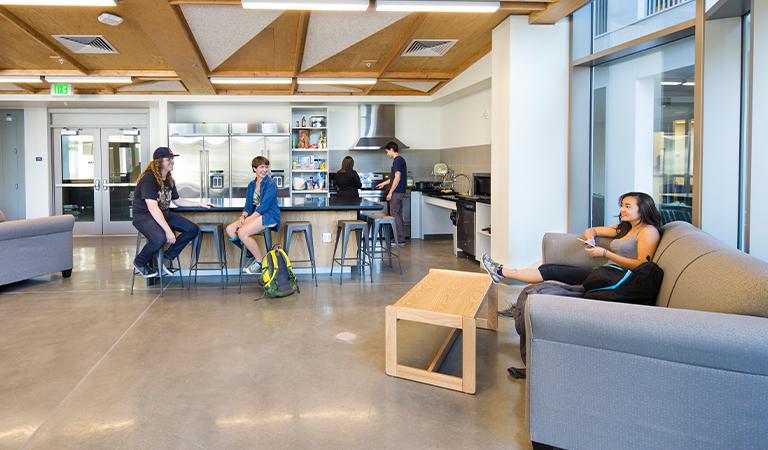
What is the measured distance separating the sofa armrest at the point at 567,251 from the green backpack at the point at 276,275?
2.53 metres

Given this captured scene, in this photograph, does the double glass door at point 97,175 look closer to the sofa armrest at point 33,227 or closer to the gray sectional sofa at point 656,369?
the sofa armrest at point 33,227

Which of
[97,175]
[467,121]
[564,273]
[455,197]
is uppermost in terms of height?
[467,121]

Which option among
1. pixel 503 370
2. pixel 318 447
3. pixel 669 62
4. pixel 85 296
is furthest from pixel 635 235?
pixel 85 296

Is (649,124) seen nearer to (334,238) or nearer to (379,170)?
(334,238)

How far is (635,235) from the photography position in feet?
12.5

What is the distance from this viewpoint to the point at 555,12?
547 centimetres

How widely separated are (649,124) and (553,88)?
56.2 inches

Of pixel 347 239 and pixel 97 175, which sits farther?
pixel 97 175

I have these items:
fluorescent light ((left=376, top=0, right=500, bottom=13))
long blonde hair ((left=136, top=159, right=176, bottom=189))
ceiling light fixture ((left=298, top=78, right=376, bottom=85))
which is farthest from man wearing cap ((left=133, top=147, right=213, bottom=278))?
ceiling light fixture ((left=298, top=78, right=376, bottom=85))

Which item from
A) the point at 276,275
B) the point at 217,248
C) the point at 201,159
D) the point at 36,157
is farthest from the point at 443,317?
the point at 36,157

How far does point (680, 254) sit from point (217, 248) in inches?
193

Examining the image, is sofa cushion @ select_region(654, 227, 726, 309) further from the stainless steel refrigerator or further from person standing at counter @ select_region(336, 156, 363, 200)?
the stainless steel refrigerator

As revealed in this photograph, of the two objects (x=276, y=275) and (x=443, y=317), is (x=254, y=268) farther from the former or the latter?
(x=443, y=317)

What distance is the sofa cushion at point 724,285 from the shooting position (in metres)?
2.11
